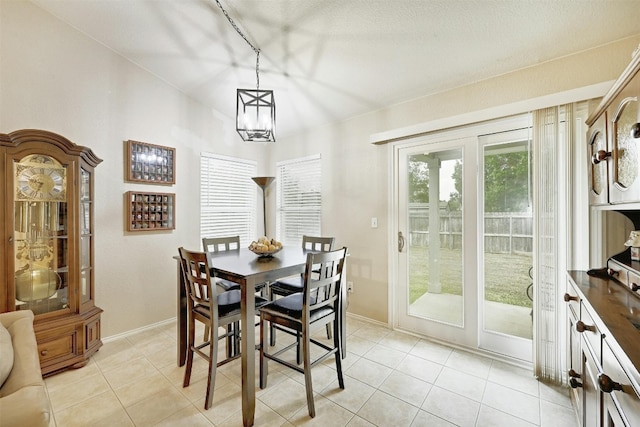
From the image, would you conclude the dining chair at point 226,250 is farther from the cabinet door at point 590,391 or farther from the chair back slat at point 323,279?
the cabinet door at point 590,391

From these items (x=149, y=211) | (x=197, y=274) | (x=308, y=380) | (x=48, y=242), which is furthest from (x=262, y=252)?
A: (x=48, y=242)

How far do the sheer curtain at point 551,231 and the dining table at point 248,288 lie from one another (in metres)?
1.53

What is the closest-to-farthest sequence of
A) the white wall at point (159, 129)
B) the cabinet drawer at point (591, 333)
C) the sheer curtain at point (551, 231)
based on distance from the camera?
the cabinet drawer at point (591, 333)
the sheer curtain at point (551, 231)
the white wall at point (159, 129)

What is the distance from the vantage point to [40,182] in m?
2.24

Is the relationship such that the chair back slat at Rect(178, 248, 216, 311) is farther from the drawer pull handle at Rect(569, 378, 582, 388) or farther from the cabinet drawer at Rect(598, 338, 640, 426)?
the drawer pull handle at Rect(569, 378, 582, 388)

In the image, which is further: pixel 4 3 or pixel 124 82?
pixel 124 82

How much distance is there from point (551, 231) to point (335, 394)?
2.02 metres

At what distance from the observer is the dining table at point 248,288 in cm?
172

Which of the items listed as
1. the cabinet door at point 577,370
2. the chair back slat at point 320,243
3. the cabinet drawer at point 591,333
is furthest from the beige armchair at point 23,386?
the cabinet door at point 577,370

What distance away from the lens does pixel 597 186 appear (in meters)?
1.70

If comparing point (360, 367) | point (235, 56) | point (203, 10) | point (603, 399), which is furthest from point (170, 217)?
point (603, 399)

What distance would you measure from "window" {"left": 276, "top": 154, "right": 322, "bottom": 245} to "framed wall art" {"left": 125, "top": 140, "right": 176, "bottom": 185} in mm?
1532

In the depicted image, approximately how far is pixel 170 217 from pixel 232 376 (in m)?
1.99

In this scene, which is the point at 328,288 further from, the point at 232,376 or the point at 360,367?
the point at 232,376
